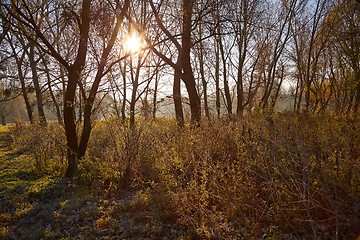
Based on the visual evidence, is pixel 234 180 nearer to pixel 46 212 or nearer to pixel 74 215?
pixel 74 215

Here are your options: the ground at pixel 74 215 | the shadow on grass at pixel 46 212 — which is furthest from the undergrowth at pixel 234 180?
the shadow on grass at pixel 46 212

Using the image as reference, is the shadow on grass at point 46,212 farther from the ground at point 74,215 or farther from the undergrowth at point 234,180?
the undergrowth at point 234,180

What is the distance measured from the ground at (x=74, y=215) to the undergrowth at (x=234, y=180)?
43 millimetres

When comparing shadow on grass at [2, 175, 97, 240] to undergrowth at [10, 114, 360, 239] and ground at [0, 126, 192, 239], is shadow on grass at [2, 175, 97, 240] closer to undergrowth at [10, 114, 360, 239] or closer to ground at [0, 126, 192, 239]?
ground at [0, 126, 192, 239]

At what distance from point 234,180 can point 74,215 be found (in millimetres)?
2624

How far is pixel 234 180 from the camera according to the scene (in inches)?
164

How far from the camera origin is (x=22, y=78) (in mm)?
16875

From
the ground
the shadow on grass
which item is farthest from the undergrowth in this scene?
the shadow on grass

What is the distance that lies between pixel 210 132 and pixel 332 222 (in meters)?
3.50

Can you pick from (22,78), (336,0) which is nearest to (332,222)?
(336,0)

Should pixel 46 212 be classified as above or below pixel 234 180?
below

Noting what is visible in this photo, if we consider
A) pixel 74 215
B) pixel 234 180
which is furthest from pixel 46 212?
pixel 234 180

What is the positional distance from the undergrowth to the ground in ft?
0.14

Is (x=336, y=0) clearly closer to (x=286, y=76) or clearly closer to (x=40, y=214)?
(x=286, y=76)
